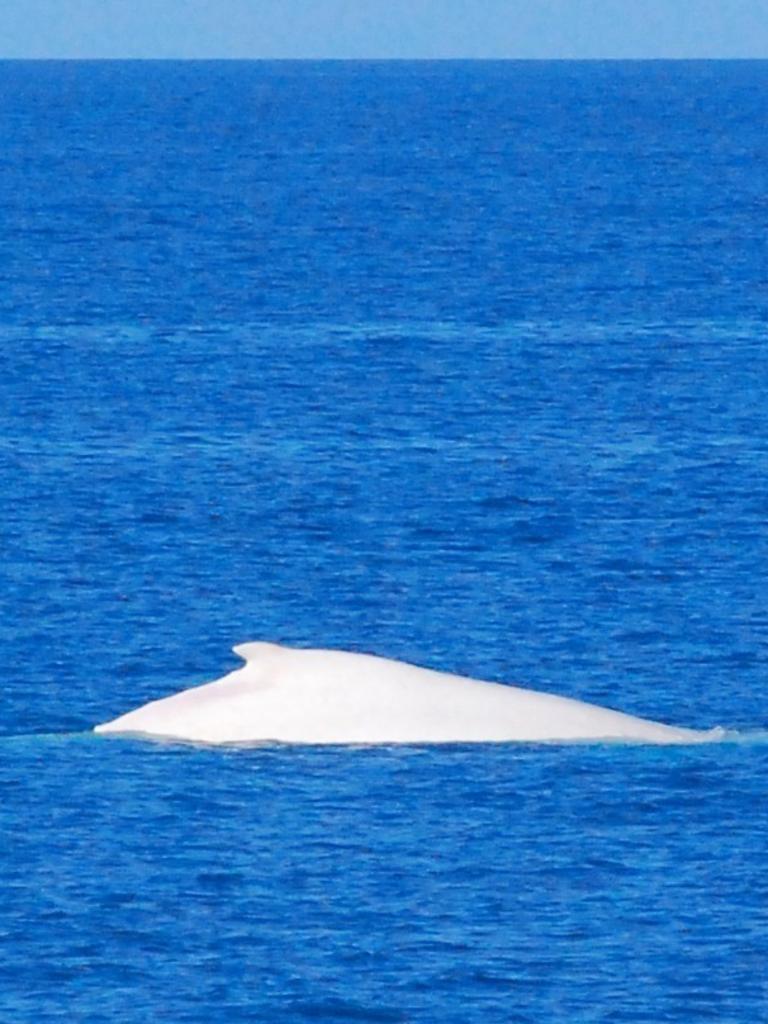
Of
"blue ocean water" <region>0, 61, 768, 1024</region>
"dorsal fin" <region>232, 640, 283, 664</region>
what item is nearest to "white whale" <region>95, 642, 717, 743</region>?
"dorsal fin" <region>232, 640, 283, 664</region>

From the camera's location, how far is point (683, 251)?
115 m

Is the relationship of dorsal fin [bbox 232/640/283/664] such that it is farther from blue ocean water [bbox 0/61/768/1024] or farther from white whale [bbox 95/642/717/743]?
blue ocean water [bbox 0/61/768/1024]

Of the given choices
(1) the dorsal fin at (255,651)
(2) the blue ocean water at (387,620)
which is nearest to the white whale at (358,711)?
(1) the dorsal fin at (255,651)

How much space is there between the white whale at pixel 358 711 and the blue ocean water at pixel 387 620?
1.91 feet

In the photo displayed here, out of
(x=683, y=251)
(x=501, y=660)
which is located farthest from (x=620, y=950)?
(x=683, y=251)

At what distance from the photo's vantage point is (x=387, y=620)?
4609cm

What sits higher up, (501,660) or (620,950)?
(501,660)

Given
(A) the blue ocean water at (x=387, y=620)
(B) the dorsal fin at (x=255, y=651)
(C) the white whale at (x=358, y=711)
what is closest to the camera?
(A) the blue ocean water at (x=387, y=620)

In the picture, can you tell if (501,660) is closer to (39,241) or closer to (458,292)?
(458,292)

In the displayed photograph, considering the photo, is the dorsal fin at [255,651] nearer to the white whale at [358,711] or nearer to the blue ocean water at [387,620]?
the white whale at [358,711]

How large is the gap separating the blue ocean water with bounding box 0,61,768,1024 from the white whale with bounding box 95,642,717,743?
583mm

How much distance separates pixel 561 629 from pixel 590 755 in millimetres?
8555

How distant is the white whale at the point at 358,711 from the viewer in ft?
123

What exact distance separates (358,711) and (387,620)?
852 centimetres
